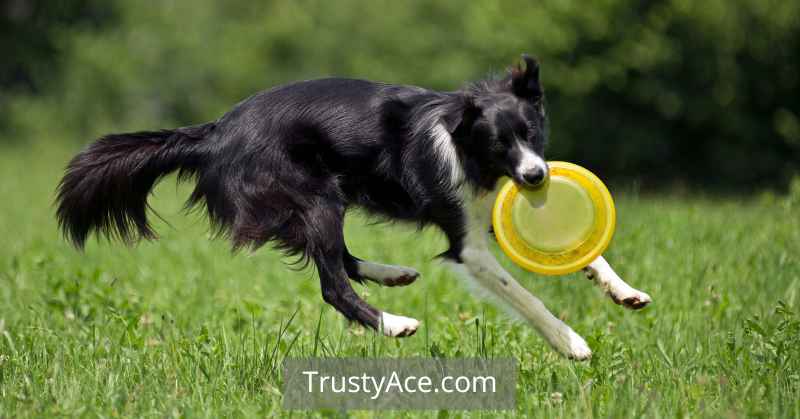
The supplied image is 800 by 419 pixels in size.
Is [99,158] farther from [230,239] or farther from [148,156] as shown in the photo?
[230,239]

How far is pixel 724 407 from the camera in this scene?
3.46 m

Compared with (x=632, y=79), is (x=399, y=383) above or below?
above

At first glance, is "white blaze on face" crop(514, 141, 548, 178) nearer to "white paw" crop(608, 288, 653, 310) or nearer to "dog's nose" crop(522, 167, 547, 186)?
"dog's nose" crop(522, 167, 547, 186)

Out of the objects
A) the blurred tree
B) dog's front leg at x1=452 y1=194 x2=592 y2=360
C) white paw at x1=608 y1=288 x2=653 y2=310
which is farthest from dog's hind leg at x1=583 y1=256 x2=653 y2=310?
the blurred tree

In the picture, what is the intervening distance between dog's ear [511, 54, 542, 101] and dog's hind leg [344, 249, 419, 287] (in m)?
1.12

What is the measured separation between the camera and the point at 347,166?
428cm

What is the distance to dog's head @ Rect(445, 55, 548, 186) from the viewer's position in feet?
13.2

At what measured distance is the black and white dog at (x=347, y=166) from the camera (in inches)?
162

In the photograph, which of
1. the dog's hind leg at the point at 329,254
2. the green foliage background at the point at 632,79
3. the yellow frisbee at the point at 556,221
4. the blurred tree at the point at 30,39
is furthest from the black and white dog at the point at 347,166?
the blurred tree at the point at 30,39

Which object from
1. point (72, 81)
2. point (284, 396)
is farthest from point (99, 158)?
point (72, 81)

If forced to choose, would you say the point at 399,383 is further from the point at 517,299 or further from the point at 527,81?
the point at 527,81

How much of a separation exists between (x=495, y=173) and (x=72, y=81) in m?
26.7

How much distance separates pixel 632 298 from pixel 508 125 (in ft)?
3.21

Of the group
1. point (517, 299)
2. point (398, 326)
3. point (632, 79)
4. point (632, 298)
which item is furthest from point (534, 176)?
point (632, 79)
